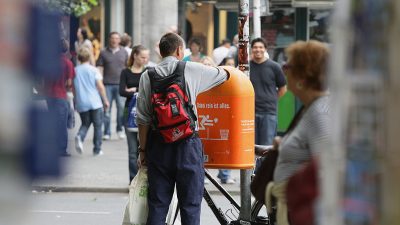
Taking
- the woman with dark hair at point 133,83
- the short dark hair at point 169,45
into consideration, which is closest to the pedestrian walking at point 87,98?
the woman with dark hair at point 133,83

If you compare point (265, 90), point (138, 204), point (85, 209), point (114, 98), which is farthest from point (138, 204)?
point (114, 98)

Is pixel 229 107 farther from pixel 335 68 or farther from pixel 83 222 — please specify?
pixel 335 68

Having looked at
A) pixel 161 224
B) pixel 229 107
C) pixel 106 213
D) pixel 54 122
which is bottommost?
pixel 106 213

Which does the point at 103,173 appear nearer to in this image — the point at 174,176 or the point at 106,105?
the point at 106,105

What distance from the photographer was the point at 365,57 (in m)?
3.19

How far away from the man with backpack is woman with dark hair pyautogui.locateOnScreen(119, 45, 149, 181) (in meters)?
4.88

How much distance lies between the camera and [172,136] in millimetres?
7496

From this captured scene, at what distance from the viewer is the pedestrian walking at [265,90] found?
43.2ft

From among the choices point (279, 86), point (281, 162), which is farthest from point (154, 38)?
point (281, 162)

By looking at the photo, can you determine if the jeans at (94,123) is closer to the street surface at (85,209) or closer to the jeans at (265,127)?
the street surface at (85,209)

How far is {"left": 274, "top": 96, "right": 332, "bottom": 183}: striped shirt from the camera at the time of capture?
5.07 metres

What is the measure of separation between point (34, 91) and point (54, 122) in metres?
0.09

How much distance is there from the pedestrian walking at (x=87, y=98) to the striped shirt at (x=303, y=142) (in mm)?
11418

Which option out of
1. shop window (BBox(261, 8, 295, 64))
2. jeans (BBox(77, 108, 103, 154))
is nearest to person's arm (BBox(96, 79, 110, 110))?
jeans (BBox(77, 108, 103, 154))
